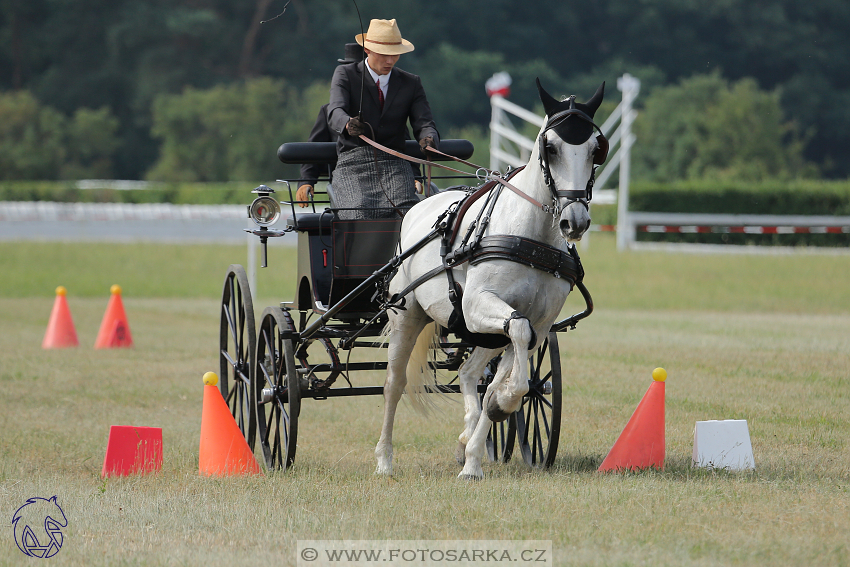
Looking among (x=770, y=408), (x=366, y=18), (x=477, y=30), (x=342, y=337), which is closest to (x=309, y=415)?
(x=342, y=337)

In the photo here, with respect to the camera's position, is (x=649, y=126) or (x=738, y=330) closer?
(x=738, y=330)

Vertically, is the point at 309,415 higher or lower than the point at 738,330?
lower

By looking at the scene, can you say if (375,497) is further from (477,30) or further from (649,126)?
(477,30)

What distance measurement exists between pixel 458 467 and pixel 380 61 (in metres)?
2.52

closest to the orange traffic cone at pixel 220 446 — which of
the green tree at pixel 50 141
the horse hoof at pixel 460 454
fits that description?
the horse hoof at pixel 460 454

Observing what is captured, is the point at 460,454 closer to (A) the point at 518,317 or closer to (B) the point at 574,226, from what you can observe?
(A) the point at 518,317

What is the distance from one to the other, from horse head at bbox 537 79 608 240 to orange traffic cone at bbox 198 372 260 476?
2.32 meters

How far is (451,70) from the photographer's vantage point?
160 ft

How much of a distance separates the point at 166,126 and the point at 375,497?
44.3m

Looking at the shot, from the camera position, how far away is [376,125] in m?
6.56

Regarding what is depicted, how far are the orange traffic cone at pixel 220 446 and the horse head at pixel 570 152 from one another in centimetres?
232

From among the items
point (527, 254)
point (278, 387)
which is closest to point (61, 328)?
point (278, 387)

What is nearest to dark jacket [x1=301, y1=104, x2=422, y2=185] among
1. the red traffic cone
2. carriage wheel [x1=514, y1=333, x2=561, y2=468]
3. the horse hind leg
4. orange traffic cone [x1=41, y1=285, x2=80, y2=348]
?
the horse hind leg

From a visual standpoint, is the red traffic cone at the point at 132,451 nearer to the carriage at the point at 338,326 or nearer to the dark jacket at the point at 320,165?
the carriage at the point at 338,326
